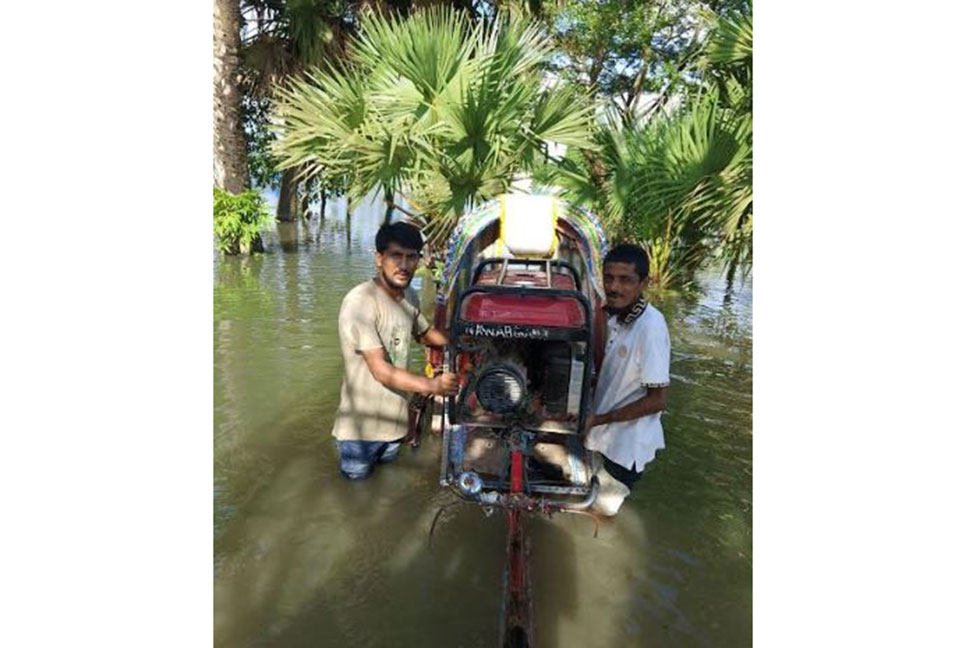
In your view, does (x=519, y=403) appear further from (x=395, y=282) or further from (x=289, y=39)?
(x=289, y=39)

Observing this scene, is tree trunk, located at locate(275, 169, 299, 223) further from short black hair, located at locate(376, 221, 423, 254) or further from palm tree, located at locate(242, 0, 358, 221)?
short black hair, located at locate(376, 221, 423, 254)

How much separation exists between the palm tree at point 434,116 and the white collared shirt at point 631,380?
3.51m

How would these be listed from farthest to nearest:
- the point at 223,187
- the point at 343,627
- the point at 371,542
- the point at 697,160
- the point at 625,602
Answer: the point at 223,187 → the point at 697,160 → the point at 371,542 → the point at 625,602 → the point at 343,627

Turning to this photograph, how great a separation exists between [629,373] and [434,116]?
424 centimetres

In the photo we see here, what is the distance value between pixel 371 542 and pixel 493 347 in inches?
69.8

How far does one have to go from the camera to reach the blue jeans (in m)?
3.92

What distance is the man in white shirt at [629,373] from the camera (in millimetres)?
2889

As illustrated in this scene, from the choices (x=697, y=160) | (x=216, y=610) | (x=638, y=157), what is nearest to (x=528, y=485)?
(x=216, y=610)

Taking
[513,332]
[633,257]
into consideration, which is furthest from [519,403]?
[633,257]

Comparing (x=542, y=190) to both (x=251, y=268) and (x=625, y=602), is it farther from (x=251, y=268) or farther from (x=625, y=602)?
(x=251, y=268)

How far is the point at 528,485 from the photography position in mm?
2699

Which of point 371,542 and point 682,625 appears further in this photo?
point 371,542

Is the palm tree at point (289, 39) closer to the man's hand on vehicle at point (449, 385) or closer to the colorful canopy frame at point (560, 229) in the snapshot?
the colorful canopy frame at point (560, 229)

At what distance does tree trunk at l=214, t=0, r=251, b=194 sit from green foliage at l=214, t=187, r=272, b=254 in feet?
0.85
